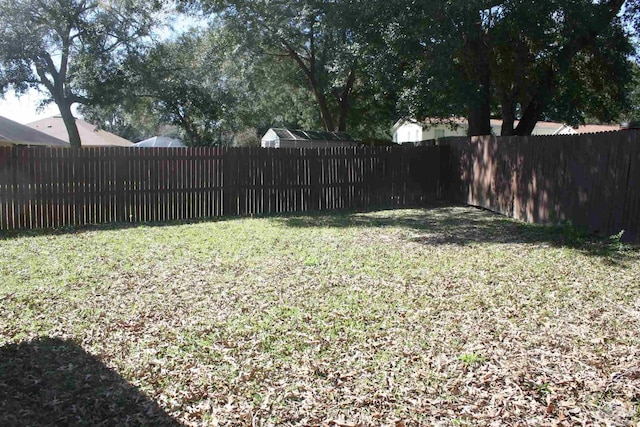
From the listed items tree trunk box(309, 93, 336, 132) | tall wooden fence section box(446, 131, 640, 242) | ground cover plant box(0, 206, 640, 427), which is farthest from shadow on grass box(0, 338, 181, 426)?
tree trunk box(309, 93, 336, 132)

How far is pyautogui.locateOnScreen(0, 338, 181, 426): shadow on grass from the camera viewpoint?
3236mm

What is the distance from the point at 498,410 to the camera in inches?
132

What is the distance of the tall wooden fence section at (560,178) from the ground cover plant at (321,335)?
0.80m

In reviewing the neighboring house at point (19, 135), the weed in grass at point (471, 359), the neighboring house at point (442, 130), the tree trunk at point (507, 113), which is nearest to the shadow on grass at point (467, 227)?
the tree trunk at point (507, 113)

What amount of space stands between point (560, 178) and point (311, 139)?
15.9m

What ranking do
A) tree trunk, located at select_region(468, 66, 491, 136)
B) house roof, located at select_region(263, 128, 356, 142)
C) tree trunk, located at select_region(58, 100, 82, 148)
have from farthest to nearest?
house roof, located at select_region(263, 128, 356, 142) < tree trunk, located at select_region(58, 100, 82, 148) < tree trunk, located at select_region(468, 66, 491, 136)

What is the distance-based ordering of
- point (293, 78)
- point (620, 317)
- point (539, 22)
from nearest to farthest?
point (620, 317) < point (539, 22) < point (293, 78)

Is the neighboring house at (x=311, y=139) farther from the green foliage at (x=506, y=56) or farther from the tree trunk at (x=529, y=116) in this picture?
the tree trunk at (x=529, y=116)

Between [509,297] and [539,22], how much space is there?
8.58m

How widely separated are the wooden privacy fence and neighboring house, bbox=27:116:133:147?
1958cm

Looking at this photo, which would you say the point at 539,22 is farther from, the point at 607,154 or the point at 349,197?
the point at 349,197

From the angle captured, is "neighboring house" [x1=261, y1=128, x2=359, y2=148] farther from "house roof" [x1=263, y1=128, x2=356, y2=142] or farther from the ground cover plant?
the ground cover plant

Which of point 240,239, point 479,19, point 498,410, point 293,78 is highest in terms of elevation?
point 293,78

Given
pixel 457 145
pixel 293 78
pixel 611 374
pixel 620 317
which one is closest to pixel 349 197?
pixel 457 145
